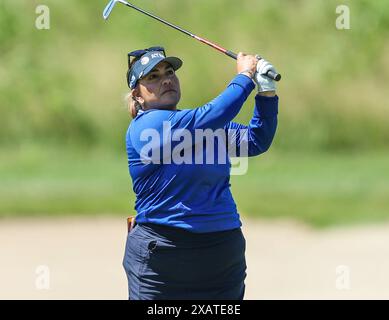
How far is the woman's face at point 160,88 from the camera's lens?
310cm

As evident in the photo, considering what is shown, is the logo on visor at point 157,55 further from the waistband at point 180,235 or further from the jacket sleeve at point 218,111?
the waistband at point 180,235

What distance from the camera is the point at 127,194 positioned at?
7586 mm

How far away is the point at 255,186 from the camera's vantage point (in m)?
7.68

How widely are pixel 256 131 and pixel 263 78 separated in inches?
8.5

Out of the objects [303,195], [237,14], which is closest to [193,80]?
[237,14]

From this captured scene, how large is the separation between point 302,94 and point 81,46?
189 centimetres

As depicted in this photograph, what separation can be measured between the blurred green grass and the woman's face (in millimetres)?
4128

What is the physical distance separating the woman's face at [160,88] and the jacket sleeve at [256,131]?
0.80ft

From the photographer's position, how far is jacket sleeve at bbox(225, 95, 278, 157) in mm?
3164

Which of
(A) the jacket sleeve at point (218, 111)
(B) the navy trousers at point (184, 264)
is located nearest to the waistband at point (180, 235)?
(B) the navy trousers at point (184, 264)

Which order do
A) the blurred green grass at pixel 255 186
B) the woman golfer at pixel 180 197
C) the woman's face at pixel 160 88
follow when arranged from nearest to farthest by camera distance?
the woman golfer at pixel 180 197 → the woman's face at pixel 160 88 → the blurred green grass at pixel 255 186

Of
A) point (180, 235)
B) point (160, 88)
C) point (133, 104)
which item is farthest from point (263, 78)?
point (180, 235)

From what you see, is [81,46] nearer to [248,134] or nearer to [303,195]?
[303,195]

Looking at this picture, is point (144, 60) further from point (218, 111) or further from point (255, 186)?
point (255, 186)
